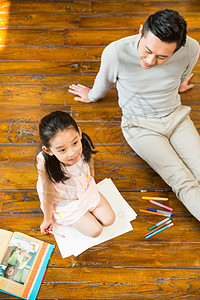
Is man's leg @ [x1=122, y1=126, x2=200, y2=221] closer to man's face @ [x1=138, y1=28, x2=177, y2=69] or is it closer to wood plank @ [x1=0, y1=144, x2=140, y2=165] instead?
wood plank @ [x1=0, y1=144, x2=140, y2=165]

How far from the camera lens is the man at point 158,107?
1.30 meters

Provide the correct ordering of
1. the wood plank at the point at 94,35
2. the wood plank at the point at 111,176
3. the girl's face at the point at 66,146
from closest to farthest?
the girl's face at the point at 66,146 < the wood plank at the point at 111,176 < the wood plank at the point at 94,35

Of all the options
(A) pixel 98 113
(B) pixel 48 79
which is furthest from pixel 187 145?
(B) pixel 48 79

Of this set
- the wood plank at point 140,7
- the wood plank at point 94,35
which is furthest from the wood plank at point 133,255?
the wood plank at point 140,7

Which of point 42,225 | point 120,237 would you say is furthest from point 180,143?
point 42,225

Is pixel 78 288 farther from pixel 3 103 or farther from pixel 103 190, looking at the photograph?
pixel 3 103

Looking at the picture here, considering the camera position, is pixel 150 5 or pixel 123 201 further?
pixel 150 5

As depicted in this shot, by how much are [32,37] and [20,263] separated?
4.50 feet

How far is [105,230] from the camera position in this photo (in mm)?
1494

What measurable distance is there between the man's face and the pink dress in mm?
501

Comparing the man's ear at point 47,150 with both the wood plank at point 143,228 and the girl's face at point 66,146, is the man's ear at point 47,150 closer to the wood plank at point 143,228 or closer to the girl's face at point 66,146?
the girl's face at point 66,146

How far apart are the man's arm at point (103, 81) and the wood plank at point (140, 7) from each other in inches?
24.8

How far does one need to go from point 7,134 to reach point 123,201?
0.74 metres

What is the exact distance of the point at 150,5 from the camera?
2064 mm
